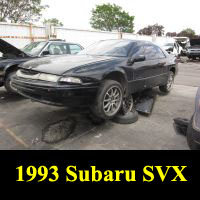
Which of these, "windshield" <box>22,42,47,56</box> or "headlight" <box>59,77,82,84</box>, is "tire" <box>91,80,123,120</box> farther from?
"windshield" <box>22,42,47,56</box>

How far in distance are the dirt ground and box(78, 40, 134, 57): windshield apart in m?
1.33

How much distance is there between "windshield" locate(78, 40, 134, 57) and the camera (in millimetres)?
4039

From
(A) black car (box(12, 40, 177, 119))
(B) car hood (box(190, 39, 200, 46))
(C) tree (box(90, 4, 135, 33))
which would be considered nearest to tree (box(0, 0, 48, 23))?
(B) car hood (box(190, 39, 200, 46))

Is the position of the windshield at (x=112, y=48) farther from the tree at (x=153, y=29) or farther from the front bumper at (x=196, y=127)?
the tree at (x=153, y=29)

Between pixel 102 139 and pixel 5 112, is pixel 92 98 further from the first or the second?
pixel 5 112

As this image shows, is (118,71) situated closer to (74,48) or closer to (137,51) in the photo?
(137,51)

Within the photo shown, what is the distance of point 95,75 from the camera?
3.18 meters

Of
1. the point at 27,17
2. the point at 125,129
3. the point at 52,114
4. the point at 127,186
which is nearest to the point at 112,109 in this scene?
the point at 125,129

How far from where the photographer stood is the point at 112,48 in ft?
14.0

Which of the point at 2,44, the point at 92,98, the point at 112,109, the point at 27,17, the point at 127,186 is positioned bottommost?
the point at 127,186

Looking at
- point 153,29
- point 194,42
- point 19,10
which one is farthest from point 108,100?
point 153,29

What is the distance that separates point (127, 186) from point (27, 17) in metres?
28.8

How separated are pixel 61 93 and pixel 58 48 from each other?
4252mm

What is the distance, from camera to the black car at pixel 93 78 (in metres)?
2.97
